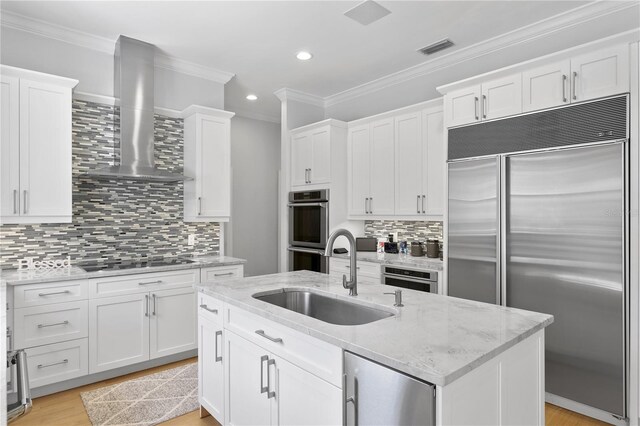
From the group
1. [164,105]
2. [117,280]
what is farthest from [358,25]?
→ [117,280]

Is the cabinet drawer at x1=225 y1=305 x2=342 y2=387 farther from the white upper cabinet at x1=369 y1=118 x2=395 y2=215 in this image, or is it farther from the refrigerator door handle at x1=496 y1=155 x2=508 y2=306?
the white upper cabinet at x1=369 y1=118 x2=395 y2=215

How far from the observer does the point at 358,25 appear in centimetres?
331

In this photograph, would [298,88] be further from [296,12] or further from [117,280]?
[117,280]

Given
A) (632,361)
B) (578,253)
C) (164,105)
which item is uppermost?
(164,105)

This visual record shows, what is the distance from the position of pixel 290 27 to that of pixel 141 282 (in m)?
2.60

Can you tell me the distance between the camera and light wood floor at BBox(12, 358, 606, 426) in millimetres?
2531

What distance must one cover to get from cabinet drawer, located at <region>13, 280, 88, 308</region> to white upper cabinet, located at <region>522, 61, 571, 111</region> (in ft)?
12.3

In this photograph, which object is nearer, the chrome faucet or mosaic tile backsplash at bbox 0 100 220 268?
the chrome faucet

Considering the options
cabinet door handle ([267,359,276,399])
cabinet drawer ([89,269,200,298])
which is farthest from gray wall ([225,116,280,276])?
cabinet door handle ([267,359,276,399])

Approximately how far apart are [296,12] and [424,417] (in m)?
3.02

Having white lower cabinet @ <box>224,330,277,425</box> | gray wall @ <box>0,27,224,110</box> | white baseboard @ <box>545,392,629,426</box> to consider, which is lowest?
white baseboard @ <box>545,392,629,426</box>

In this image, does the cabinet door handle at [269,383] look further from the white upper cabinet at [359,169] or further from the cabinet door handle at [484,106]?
the white upper cabinet at [359,169]

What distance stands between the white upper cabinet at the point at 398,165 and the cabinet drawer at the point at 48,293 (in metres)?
2.87

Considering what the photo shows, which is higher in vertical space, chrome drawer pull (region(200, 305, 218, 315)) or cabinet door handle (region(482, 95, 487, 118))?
cabinet door handle (region(482, 95, 487, 118))
